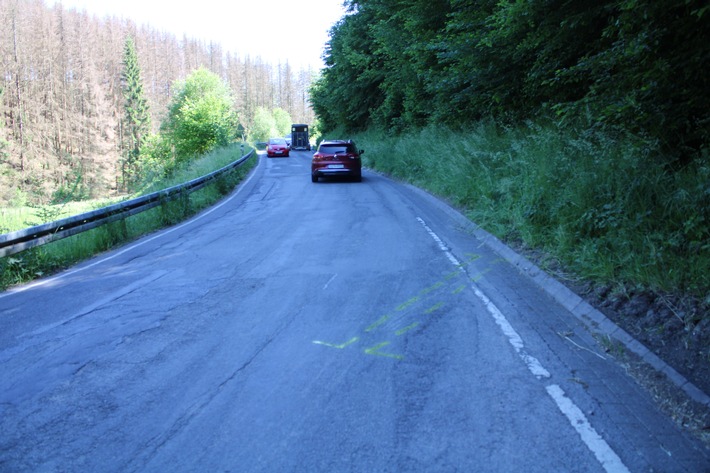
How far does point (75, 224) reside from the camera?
35.3 ft

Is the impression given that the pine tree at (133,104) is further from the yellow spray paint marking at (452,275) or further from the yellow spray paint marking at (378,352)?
the yellow spray paint marking at (378,352)

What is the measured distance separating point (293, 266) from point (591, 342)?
174 inches

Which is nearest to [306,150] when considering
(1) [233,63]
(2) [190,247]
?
(2) [190,247]

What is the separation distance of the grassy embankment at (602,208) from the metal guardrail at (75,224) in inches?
309

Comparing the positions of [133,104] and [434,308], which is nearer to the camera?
[434,308]

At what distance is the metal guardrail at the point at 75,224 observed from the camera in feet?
28.3

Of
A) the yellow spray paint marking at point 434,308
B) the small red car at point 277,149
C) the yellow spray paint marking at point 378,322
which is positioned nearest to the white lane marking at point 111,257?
the yellow spray paint marking at point 378,322

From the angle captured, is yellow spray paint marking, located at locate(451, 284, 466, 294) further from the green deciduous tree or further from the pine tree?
the pine tree

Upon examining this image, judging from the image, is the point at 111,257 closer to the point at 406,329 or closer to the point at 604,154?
the point at 406,329

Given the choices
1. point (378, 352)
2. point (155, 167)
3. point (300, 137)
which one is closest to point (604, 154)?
point (378, 352)

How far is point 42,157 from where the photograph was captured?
57750 millimetres

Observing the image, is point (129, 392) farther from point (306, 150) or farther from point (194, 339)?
point (306, 150)

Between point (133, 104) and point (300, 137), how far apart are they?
103ft

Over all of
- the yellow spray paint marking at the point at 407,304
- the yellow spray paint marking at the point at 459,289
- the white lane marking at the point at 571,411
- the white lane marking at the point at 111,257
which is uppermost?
the white lane marking at the point at 571,411
